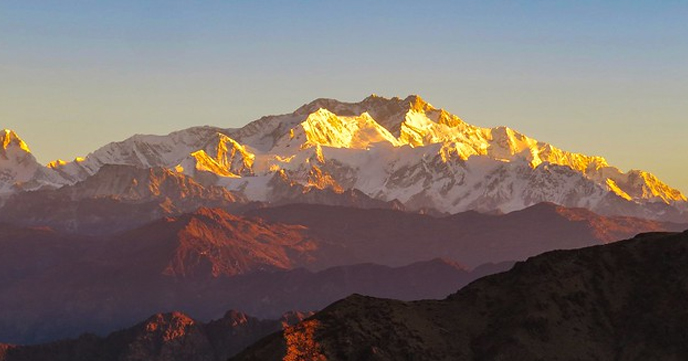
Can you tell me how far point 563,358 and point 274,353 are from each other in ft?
130

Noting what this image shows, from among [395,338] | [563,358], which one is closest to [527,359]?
[563,358]

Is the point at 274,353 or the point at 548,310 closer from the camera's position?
the point at 274,353

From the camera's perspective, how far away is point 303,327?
187m

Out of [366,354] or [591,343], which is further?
[591,343]

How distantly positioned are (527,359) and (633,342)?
1820 centimetres

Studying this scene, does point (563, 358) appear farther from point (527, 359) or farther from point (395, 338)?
point (395, 338)

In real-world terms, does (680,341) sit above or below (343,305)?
below

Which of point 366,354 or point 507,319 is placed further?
point 507,319

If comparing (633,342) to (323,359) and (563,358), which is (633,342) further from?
(323,359)

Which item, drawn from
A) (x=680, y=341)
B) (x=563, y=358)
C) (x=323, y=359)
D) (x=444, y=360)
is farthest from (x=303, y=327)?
(x=680, y=341)

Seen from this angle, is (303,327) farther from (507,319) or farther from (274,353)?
(507,319)

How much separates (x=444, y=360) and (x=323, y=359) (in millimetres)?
17403

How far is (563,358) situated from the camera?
191125 millimetres

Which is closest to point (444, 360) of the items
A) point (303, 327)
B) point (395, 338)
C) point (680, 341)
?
point (395, 338)
